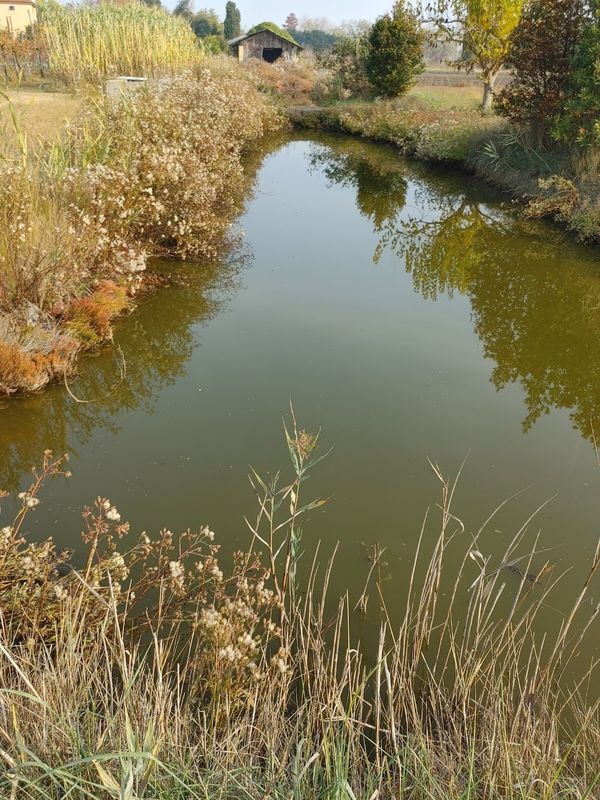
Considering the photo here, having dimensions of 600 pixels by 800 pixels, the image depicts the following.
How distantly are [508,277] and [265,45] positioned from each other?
35223 millimetres

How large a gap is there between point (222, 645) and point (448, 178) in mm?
15331

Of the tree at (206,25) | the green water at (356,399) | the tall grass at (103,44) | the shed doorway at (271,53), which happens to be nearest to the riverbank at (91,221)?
the green water at (356,399)

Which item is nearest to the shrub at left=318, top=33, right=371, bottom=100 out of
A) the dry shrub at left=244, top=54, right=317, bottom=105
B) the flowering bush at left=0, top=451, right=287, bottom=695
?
the dry shrub at left=244, top=54, right=317, bottom=105

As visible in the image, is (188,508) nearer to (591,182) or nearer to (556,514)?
(556,514)

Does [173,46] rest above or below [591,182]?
above

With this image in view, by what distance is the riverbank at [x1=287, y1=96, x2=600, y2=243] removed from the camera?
37.1 ft

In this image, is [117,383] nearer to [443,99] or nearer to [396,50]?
[443,99]

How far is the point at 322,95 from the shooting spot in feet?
93.3

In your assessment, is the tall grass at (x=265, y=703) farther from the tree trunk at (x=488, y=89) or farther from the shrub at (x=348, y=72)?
the shrub at (x=348, y=72)

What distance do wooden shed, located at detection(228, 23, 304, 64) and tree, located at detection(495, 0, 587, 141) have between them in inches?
1097

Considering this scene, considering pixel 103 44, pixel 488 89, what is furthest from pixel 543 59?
pixel 103 44

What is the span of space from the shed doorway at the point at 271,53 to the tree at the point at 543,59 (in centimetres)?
2855

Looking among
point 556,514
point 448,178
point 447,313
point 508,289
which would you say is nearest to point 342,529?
point 556,514

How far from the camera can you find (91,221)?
6645 mm
